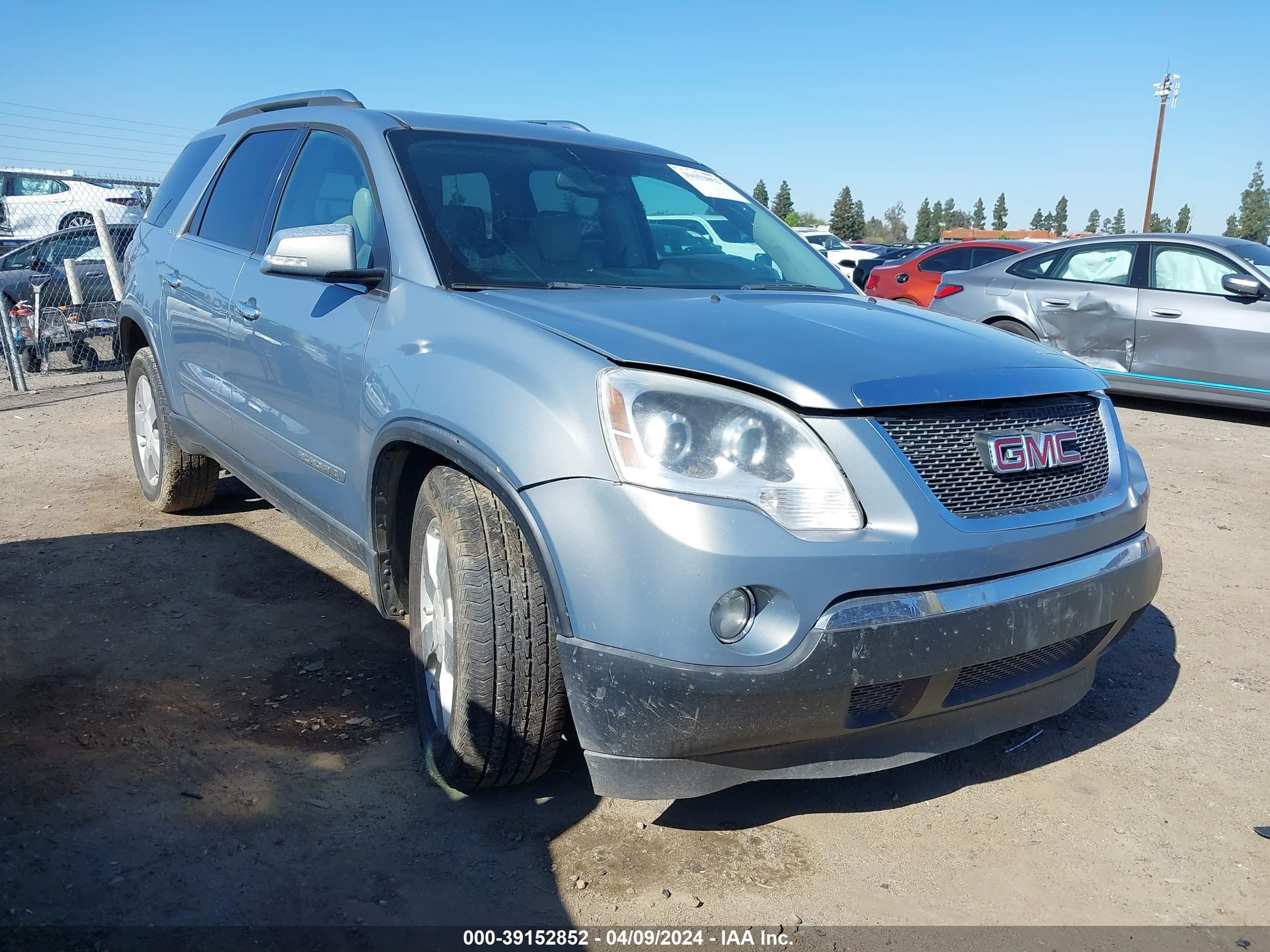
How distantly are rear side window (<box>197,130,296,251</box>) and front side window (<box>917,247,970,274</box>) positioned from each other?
1131 cm

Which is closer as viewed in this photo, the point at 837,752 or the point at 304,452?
the point at 837,752

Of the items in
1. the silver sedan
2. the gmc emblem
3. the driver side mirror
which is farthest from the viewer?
the silver sedan

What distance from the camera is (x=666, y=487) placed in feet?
7.02

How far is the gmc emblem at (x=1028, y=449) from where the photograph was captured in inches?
93.9

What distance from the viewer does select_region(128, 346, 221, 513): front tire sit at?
504cm

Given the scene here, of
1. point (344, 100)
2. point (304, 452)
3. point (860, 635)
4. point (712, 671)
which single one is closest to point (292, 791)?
point (304, 452)

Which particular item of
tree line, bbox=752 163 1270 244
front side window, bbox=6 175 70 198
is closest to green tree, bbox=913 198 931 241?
tree line, bbox=752 163 1270 244

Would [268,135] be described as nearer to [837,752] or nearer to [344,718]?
[344,718]

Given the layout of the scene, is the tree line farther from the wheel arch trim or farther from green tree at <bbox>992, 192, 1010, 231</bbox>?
the wheel arch trim

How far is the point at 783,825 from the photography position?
9.00 ft

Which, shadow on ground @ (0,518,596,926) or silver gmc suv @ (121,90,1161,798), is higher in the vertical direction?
silver gmc suv @ (121,90,1161,798)

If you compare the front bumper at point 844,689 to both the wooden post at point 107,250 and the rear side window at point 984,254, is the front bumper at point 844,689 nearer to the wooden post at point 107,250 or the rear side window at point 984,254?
the wooden post at point 107,250

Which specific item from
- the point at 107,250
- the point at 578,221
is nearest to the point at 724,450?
the point at 578,221

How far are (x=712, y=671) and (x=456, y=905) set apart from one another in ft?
2.76
